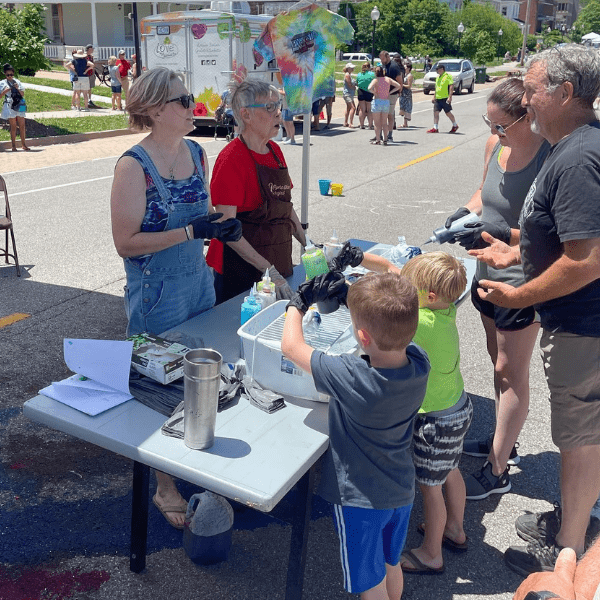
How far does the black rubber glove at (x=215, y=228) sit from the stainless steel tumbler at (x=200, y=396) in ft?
3.06

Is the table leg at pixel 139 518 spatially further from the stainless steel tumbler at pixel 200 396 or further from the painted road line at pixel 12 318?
the painted road line at pixel 12 318

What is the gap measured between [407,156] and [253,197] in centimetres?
1209

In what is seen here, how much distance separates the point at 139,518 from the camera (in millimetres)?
2875

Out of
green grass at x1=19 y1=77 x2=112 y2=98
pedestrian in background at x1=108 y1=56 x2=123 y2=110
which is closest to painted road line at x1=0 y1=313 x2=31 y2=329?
pedestrian in background at x1=108 y1=56 x2=123 y2=110

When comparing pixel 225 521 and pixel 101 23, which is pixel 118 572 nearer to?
pixel 225 521

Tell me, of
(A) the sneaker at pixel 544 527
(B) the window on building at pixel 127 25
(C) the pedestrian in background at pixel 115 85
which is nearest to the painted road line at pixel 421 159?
(C) the pedestrian in background at pixel 115 85

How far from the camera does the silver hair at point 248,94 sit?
144 inches

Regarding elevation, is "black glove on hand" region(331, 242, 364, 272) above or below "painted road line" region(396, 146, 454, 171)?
above

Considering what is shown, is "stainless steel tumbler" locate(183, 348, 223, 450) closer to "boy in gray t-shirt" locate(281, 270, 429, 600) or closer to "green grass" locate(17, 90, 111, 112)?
"boy in gray t-shirt" locate(281, 270, 429, 600)

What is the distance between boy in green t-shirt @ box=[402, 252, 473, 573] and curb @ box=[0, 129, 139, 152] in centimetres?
1361

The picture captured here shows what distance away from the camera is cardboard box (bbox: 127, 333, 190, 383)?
267 centimetres

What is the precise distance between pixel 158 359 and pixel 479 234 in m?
1.62

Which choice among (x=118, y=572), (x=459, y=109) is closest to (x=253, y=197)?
(x=118, y=572)

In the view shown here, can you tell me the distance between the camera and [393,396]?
227cm
